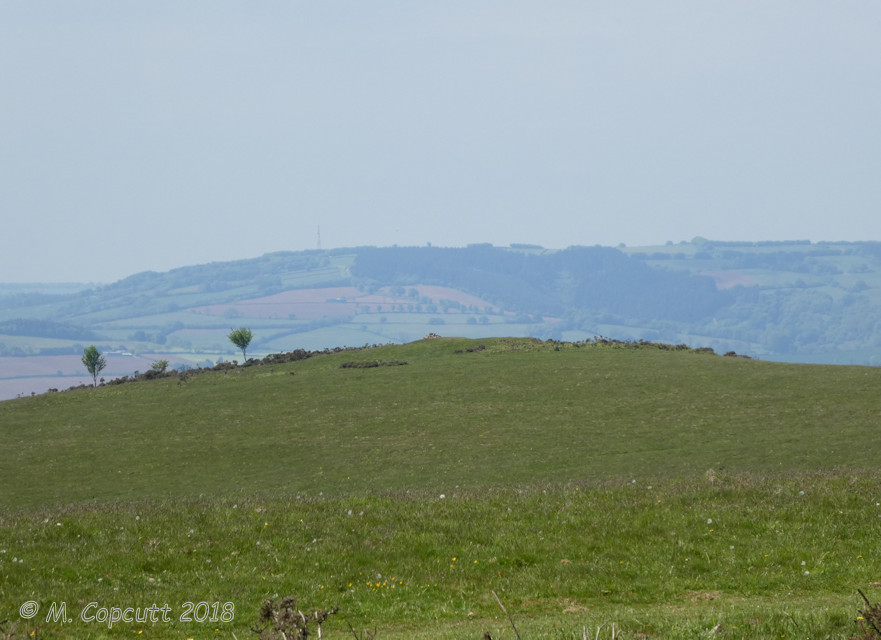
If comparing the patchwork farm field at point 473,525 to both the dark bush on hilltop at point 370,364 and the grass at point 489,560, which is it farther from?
the dark bush on hilltop at point 370,364

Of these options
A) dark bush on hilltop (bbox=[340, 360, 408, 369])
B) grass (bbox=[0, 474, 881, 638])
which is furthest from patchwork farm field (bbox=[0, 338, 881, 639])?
dark bush on hilltop (bbox=[340, 360, 408, 369])

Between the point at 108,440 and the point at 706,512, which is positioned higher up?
the point at 706,512

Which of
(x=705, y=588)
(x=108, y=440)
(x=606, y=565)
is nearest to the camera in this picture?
(x=705, y=588)

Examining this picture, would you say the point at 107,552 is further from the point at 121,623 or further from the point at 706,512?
the point at 706,512

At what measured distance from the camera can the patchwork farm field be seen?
12.7 m

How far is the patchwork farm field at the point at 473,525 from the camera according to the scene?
12.7 metres

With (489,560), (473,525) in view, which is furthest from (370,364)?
(489,560)

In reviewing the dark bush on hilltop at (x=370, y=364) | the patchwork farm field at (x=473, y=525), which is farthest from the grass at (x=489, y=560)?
the dark bush on hilltop at (x=370, y=364)

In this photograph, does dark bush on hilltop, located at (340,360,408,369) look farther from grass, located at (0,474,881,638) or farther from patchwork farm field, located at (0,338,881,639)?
grass, located at (0,474,881,638)

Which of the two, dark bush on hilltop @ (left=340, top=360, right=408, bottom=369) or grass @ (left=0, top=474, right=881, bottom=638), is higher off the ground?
grass @ (left=0, top=474, right=881, bottom=638)

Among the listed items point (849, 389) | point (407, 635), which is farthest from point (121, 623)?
point (849, 389)

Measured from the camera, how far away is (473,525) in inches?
669

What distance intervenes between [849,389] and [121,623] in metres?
40.4

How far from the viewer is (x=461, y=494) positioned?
2084cm
